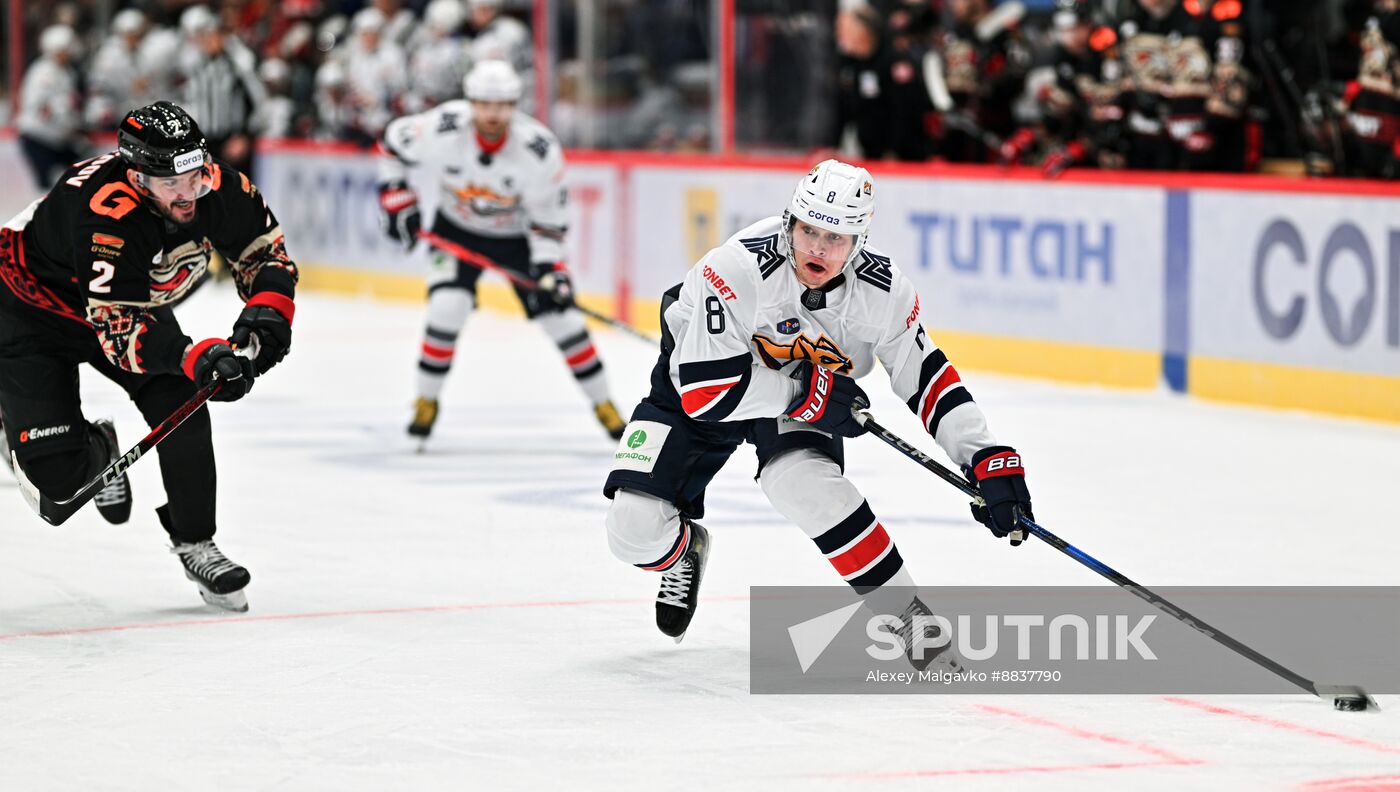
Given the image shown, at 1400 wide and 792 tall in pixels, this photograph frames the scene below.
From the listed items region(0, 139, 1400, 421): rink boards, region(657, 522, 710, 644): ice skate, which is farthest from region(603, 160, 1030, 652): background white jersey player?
region(0, 139, 1400, 421): rink boards

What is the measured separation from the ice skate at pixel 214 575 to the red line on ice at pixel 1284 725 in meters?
2.21

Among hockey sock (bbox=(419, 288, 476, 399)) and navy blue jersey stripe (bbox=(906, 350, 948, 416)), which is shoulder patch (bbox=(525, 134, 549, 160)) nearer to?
hockey sock (bbox=(419, 288, 476, 399))

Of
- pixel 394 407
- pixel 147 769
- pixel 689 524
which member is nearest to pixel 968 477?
pixel 689 524

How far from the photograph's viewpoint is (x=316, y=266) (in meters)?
14.8

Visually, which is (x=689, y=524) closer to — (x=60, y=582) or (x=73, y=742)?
(x=73, y=742)

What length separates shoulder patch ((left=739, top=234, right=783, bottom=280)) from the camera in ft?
14.8

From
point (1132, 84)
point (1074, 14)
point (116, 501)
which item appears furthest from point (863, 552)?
point (1074, 14)

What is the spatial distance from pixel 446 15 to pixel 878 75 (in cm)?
382

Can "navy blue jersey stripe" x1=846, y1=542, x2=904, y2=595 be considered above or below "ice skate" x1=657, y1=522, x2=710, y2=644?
above

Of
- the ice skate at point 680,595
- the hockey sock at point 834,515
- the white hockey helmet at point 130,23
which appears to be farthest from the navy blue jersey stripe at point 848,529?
the white hockey helmet at point 130,23

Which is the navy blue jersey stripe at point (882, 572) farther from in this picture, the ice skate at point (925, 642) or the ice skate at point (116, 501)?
the ice skate at point (116, 501)

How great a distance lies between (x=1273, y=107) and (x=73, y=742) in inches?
285

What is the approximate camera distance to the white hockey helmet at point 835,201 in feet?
14.3

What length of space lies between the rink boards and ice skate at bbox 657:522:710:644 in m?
4.27
